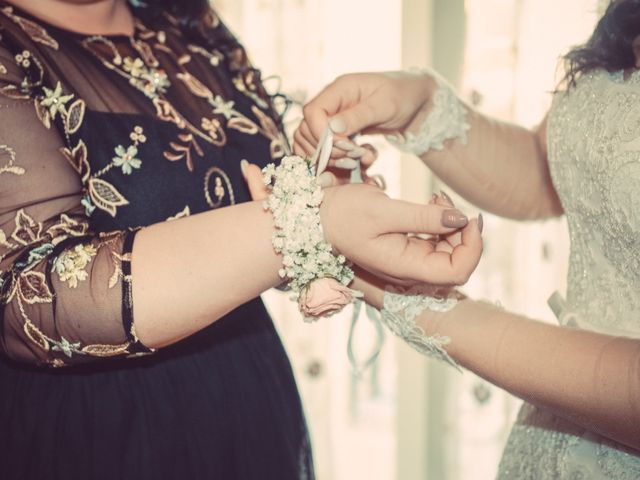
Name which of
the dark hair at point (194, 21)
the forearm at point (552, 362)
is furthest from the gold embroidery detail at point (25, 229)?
the dark hair at point (194, 21)

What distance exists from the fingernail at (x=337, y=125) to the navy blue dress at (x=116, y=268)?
190 mm

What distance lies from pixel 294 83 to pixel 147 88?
1131 millimetres

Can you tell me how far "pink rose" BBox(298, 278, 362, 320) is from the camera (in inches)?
29.3

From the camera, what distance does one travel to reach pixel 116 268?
2.26 ft

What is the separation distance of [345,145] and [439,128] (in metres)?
0.30

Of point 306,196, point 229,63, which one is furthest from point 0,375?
point 229,63

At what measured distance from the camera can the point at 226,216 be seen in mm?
726

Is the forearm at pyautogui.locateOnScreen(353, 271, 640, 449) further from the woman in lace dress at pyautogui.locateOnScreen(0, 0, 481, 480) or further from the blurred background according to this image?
the blurred background

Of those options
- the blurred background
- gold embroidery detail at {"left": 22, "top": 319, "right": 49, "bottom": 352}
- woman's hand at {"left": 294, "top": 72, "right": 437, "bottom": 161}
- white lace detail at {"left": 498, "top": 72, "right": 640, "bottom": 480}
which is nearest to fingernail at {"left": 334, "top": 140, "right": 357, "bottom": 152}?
woman's hand at {"left": 294, "top": 72, "right": 437, "bottom": 161}

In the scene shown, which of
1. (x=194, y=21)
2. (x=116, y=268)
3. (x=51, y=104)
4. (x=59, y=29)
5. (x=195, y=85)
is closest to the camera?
(x=116, y=268)

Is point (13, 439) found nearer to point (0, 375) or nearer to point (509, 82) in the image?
point (0, 375)

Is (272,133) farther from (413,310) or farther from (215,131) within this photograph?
(413,310)

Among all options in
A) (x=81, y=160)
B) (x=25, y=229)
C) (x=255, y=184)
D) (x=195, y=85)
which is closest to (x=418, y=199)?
(x=195, y=85)

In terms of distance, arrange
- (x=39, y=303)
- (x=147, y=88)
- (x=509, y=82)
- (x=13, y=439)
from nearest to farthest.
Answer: (x=39, y=303) < (x=13, y=439) < (x=147, y=88) < (x=509, y=82)
